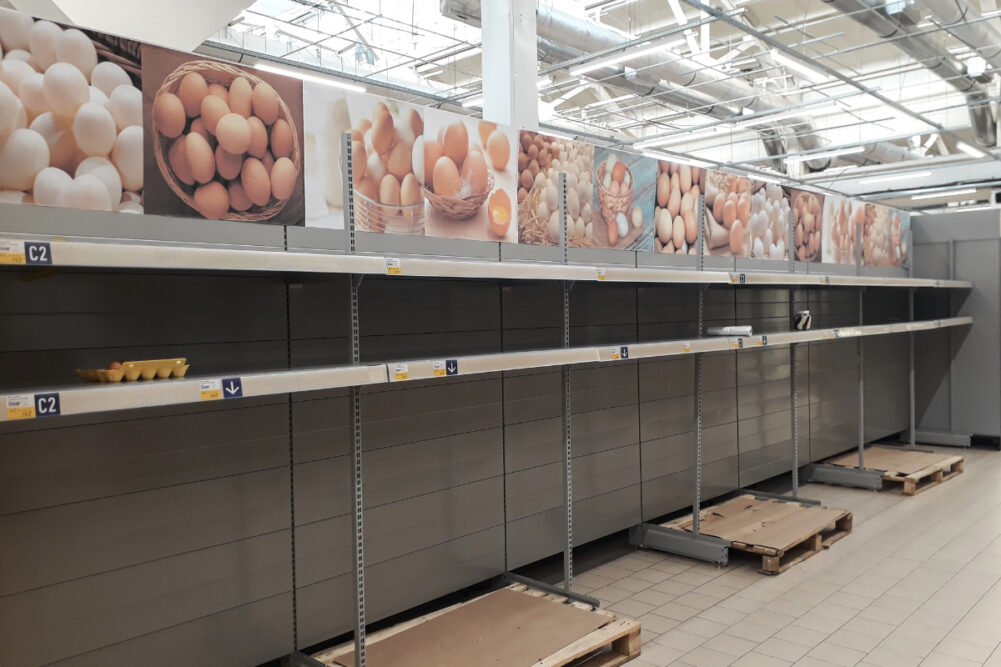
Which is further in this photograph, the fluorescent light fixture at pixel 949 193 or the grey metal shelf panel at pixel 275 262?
the fluorescent light fixture at pixel 949 193

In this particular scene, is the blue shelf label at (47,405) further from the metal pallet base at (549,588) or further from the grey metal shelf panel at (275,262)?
the metal pallet base at (549,588)

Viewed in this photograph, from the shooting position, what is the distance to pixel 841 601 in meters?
4.39

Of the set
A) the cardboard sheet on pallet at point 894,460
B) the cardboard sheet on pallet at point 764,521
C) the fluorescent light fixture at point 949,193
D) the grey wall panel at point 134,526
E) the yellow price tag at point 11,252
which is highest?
the fluorescent light fixture at point 949,193

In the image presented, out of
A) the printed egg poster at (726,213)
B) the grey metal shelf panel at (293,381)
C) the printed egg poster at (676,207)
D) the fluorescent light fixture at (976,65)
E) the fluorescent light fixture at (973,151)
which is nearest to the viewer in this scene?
the grey metal shelf panel at (293,381)

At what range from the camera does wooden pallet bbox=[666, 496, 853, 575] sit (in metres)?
4.93

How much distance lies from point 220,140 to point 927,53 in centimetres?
986

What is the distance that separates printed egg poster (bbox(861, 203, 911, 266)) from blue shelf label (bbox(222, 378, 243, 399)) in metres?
7.62

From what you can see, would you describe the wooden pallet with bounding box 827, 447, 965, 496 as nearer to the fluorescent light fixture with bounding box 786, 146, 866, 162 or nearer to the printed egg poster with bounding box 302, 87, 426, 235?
the printed egg poster with bounding box 302, 87, 426, 235

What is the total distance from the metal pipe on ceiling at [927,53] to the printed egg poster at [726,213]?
2.77 meters

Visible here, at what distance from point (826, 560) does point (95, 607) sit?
178 inches

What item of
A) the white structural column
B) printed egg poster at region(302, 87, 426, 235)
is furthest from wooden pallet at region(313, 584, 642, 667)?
the white structural column

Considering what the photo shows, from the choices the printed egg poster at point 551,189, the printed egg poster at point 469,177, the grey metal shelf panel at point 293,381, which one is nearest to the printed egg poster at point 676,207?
the printed egg poster at point 551,189

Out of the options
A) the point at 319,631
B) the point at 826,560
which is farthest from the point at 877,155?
the point at 319,631

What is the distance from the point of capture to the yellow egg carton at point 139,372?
229 centimetres
